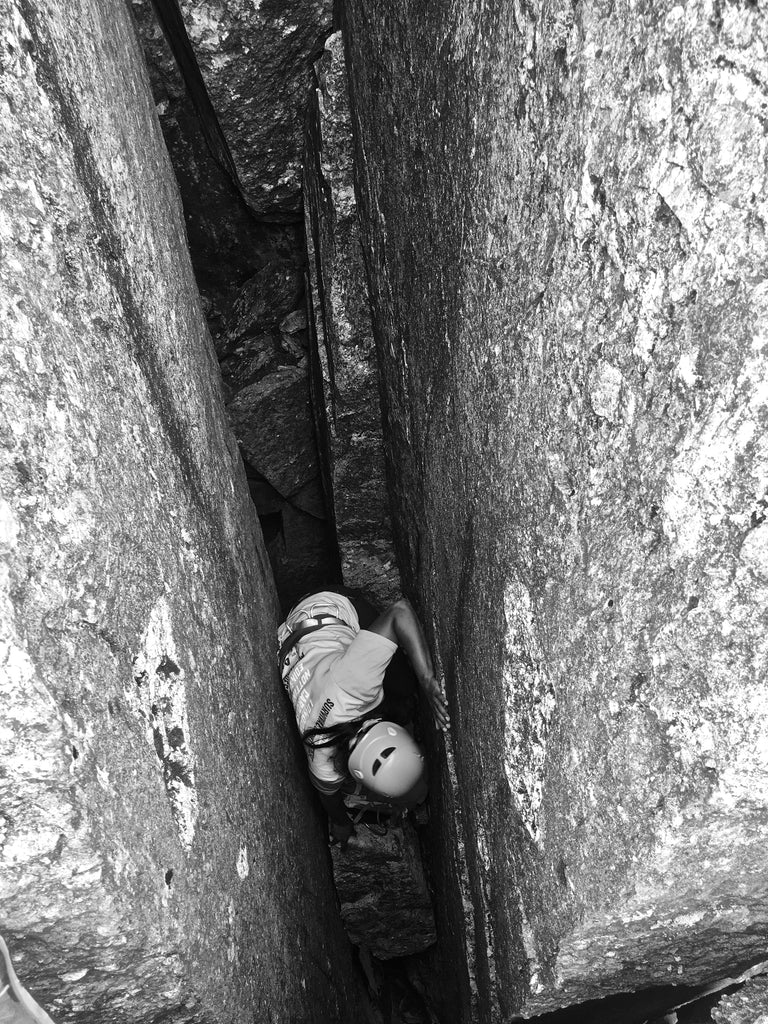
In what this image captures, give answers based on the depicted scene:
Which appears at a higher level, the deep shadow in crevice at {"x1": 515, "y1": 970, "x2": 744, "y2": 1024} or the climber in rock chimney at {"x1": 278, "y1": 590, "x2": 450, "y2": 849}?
the climber in rock chimney at {"x1": 278, "y1": 590, "x2": 450, "y2": 849}

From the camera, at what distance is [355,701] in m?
3.21

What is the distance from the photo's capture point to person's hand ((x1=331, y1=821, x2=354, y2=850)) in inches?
158

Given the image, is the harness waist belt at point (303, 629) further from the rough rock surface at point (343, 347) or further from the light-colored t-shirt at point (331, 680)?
the rough rock surface at point (343, 347)

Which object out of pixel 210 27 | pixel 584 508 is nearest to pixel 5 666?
pixel 584 508

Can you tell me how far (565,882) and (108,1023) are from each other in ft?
3.45

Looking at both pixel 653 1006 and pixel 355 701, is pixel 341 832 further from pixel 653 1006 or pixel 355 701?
pixel 653 1006

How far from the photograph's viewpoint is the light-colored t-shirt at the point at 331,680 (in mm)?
3125

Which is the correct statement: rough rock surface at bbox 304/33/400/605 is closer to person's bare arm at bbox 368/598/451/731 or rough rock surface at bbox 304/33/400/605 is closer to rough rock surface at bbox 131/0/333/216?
rough rock surface at bbox 131/0/333/216

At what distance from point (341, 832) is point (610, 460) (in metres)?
3.20

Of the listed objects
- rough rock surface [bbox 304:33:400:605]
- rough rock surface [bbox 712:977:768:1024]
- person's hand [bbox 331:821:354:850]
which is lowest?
rough rock surface [bbox 712:977:768:1024]

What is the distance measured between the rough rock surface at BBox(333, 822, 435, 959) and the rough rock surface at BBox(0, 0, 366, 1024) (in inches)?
65.9

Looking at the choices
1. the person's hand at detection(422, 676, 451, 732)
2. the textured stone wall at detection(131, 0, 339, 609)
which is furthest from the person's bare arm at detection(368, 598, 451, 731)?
the textured stone wall at detection(131, 0, 339, 609)

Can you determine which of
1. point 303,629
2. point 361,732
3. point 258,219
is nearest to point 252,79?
point 258,219

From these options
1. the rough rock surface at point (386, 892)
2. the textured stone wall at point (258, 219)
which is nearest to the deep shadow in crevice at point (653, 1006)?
the rough rock surface at point (386, 892)
